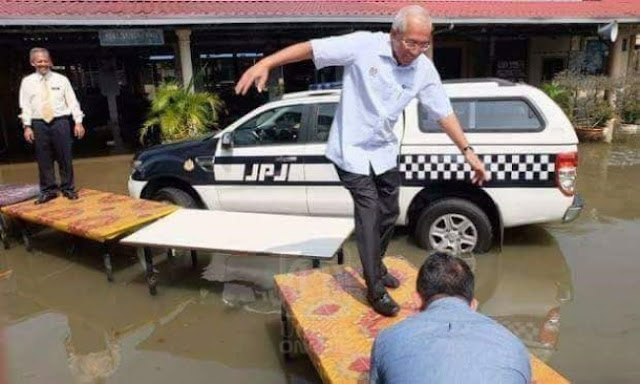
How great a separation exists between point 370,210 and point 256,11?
27.9 feet

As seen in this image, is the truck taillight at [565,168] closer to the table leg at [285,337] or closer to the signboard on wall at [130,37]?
the table leg at [285,337]

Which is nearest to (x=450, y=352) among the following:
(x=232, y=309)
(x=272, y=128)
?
(x=232, y=309)

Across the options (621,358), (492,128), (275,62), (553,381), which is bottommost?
(621,358)

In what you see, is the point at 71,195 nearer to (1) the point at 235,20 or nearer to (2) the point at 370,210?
(2) the point at 370,210

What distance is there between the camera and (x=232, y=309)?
170 inches

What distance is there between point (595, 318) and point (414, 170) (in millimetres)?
1950

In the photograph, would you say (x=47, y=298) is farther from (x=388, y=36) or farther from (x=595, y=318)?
(x=595, y=318)

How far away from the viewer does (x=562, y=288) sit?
4504mm

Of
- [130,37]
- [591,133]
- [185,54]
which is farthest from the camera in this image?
[591,133]

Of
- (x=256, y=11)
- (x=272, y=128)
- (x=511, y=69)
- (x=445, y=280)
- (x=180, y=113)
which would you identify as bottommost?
(x=445, y=280)

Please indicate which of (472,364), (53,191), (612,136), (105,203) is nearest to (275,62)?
(472,364)

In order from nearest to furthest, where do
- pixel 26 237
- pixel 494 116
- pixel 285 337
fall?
1. pixel 285 337
2. pixel 494 116
3. pixel 26 237

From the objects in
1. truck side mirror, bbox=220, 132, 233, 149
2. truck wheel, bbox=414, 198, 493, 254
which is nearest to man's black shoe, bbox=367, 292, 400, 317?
truck wheel, bbox=414, 198, 493, 254

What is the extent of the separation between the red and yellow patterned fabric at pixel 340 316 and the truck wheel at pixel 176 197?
248 cm
